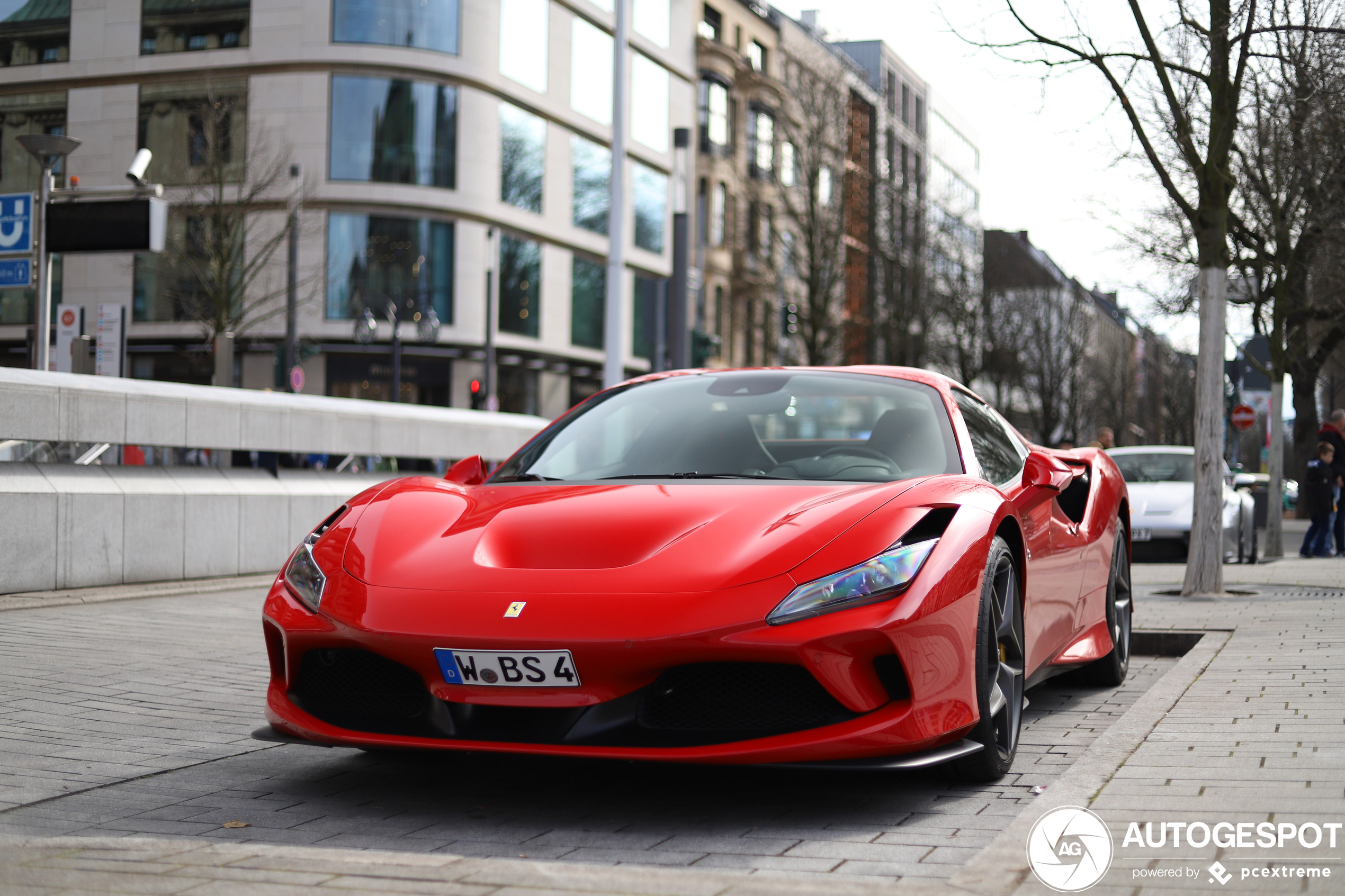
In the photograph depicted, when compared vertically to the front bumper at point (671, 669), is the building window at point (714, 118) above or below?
above

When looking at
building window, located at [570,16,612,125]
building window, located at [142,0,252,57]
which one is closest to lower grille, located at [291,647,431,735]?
building window, located at [142,0,252,57]

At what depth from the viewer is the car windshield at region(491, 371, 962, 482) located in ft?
16.0

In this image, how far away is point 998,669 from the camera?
4.38 m

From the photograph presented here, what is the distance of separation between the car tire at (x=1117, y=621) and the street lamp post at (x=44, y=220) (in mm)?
11907

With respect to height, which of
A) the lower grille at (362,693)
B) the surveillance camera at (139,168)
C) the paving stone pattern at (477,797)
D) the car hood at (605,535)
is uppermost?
the surveillance camera at (139,168)

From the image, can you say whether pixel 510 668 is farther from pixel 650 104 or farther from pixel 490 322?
pixel 650 104

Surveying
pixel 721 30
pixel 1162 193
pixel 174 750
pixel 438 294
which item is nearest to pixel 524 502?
pixel 174 750

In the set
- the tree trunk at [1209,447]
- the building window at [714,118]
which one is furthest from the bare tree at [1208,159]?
the building window at [714,118]

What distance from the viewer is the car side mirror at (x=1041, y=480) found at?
5.14m

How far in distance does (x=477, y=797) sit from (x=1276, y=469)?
48.2 ft

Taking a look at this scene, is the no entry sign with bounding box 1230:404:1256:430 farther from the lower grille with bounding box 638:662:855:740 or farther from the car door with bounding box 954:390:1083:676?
the lower grille with bounding box 638:662:855:740

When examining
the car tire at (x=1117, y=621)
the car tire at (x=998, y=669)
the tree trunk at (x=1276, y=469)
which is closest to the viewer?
the car tire at (x=998, y=669)

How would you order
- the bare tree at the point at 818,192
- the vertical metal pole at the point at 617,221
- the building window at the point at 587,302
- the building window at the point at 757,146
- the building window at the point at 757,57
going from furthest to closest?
the building window at the point at 757,57 → the building window at the point at 757,146 → the building window at the point at 587,302 → the bare tree at the point at 818,192 → the vertical metal pole at the point at 617,221

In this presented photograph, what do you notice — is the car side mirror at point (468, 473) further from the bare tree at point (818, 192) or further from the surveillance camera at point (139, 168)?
the bare tree at point (818, 192)
